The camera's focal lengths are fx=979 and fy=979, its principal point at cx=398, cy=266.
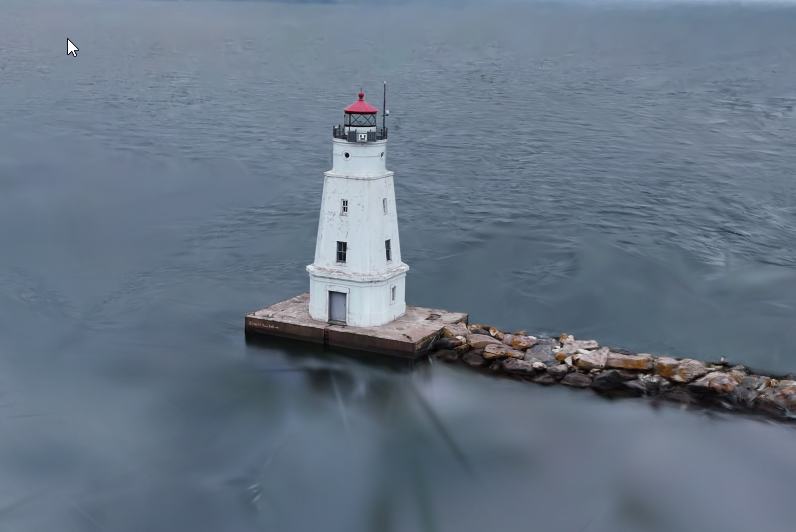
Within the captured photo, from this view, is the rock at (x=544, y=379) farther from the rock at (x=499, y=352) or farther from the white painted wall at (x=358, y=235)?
the white painted wall at (x=358, y=235)

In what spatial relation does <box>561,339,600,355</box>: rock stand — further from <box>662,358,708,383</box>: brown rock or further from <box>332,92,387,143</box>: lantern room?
<box>332,92,387,143</box>: lantern room

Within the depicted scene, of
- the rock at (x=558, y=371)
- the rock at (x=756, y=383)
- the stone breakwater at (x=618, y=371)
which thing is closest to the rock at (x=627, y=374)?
the stone breakwater at (x=618, y=371)

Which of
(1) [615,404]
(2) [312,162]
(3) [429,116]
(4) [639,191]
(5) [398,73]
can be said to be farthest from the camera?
(5) [398,73]

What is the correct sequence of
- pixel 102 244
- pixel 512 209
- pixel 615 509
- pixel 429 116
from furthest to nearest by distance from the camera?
pixel 429 116
pixel 512 209
pixel 102 244
pixel 615 509

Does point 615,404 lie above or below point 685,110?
below

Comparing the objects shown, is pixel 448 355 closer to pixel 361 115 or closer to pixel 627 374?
pixel 627 374

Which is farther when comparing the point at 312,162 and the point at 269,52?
the point at 269,52

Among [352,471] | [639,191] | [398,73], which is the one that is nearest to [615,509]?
[352,471]

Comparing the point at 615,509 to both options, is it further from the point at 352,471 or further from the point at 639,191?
the point at 639,191
